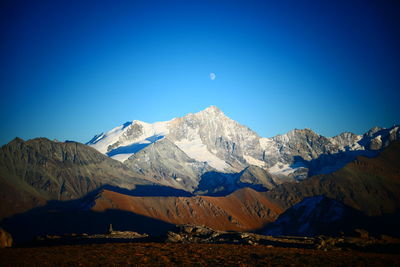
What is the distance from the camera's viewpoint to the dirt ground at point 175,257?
91.5ft

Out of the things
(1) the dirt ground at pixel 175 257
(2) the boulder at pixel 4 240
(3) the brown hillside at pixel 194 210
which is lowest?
(1) the dirt ground at pixel 175 257

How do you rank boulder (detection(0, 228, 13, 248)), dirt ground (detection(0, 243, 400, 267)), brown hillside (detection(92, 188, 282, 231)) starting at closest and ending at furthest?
1. dirt ground (detection(0, 243, 400, 267))
2. boulder (detection(0, 228, 13, 248))
3. brown hillside (detection(92, 188, 282, 231))

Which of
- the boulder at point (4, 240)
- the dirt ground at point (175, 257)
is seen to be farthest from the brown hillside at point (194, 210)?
the dirt ground at point (175, 257)

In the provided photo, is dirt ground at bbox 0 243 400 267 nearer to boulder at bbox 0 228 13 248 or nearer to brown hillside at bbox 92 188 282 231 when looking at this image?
boulder at bbox 0 228 13 248

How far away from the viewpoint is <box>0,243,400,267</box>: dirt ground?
27.9m

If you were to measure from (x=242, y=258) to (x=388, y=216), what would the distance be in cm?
18026

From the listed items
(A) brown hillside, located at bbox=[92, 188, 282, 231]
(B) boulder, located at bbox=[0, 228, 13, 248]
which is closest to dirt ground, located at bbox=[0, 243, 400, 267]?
(B) boulder, located at bbox=[0, 228, 13, 248]

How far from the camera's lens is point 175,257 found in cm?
2966

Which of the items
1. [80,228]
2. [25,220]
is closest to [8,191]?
[25,220]

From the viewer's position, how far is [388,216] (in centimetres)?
17738

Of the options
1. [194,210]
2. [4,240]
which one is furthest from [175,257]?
[194,210]

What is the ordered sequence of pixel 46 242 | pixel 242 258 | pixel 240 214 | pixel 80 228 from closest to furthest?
pixel 242 258 → pixel 46 242 → pixel 80 228 → pixel 240 214

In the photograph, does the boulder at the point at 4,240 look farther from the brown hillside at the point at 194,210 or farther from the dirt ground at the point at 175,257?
the brown hillside at the point at 194,210

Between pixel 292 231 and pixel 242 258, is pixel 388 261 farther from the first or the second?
pixel 292 231
